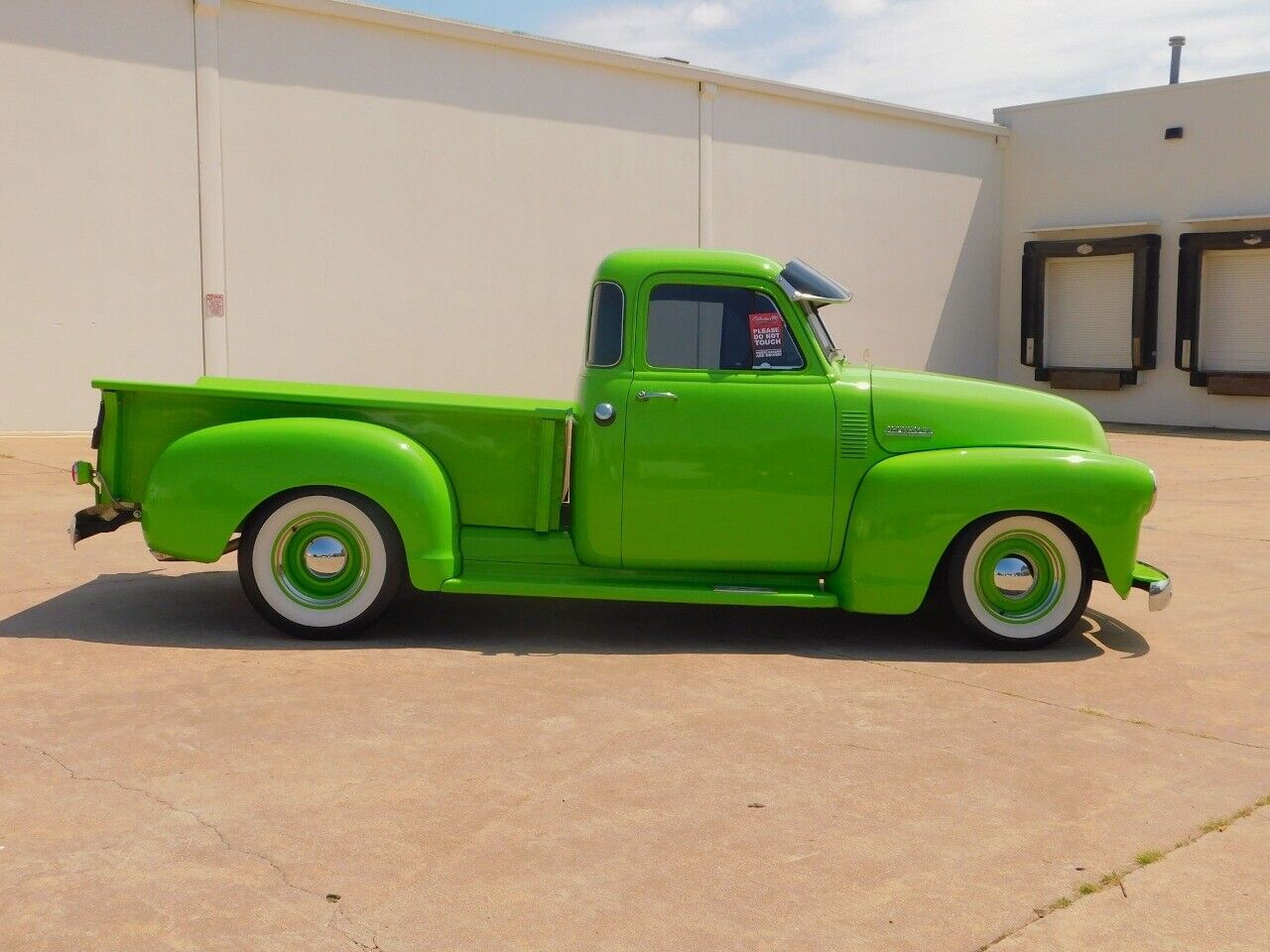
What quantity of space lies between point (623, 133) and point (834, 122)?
14.9 feet

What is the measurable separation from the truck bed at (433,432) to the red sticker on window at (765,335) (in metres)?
0.88

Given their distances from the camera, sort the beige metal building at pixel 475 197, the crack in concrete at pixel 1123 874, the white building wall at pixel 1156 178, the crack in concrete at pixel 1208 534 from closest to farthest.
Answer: the crack in concrete at pixel 1123 874, the crack in concrete at pixel 1208 534, the beige metal building at pixel 475 197, the white building wall at pixel 1156 178

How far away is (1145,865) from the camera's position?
349 cm

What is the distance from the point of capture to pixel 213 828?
3596mm

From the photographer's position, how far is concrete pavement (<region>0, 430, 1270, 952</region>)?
315 centimetres

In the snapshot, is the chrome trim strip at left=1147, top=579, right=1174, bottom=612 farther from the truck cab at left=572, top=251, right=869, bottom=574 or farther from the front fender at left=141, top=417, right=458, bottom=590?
the front fender at left=141, top=417, right=458, bottom=590

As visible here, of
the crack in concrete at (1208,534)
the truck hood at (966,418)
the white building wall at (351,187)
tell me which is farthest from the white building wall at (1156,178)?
the truck hood at (966,418)

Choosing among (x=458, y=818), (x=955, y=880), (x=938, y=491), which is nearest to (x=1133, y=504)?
(x=938, y=491)

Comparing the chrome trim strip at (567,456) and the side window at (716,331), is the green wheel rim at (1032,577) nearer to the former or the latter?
the side window at (716,331)

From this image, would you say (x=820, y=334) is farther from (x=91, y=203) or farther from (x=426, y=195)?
(x=426, y=195)

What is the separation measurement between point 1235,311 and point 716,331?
17.2m

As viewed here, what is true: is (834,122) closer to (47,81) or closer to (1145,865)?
(47,81)

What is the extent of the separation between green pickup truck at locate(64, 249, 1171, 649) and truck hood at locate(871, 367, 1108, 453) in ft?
0.03

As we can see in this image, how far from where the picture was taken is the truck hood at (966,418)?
5.85 meters
